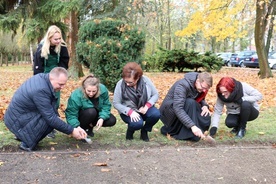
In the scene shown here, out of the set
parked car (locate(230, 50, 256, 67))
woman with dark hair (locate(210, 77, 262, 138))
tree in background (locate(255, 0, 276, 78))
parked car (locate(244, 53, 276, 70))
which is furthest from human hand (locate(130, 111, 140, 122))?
parked car (locate(230, 50, 256, 67))

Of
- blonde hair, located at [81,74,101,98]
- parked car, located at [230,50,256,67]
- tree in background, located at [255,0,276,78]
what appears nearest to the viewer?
blonde hair, located at [81,74,101,98]

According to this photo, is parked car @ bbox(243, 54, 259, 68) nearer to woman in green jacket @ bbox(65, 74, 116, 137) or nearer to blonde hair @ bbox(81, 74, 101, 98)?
woman in green jacket @ bbox(65, 74, 116, 137)

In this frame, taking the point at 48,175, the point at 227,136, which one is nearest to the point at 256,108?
the point at 227,136

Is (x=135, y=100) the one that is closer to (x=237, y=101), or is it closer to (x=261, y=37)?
(x=237, y=101)

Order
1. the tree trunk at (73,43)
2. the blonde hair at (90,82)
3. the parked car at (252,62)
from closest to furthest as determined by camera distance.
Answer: the blonde hair at (90,82), the tree trunk at (73,43), the parked car at (252,62)

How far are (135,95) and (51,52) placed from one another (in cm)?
149

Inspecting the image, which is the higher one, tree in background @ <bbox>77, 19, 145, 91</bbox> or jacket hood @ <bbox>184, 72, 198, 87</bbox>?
tree in background @ <bbox>77, 19, 145, 91</bbox>

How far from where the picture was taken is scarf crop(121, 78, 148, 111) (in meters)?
4.38

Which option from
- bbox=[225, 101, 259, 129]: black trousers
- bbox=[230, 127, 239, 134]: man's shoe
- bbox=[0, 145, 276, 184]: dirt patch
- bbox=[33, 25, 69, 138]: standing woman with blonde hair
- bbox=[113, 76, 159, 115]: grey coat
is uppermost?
bbox=[33, 25, 69, 138]: standing woman with blonde hair

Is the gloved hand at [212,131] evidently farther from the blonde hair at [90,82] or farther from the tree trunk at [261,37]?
the tree trunk at [261,37]

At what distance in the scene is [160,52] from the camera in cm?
2012

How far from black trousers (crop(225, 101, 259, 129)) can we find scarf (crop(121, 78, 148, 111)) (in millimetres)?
1298

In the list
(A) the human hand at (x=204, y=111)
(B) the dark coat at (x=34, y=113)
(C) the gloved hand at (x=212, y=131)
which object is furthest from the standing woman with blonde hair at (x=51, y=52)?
(C) the gloved hand at (x=212, y=131)

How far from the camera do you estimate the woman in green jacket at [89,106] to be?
4180mm
